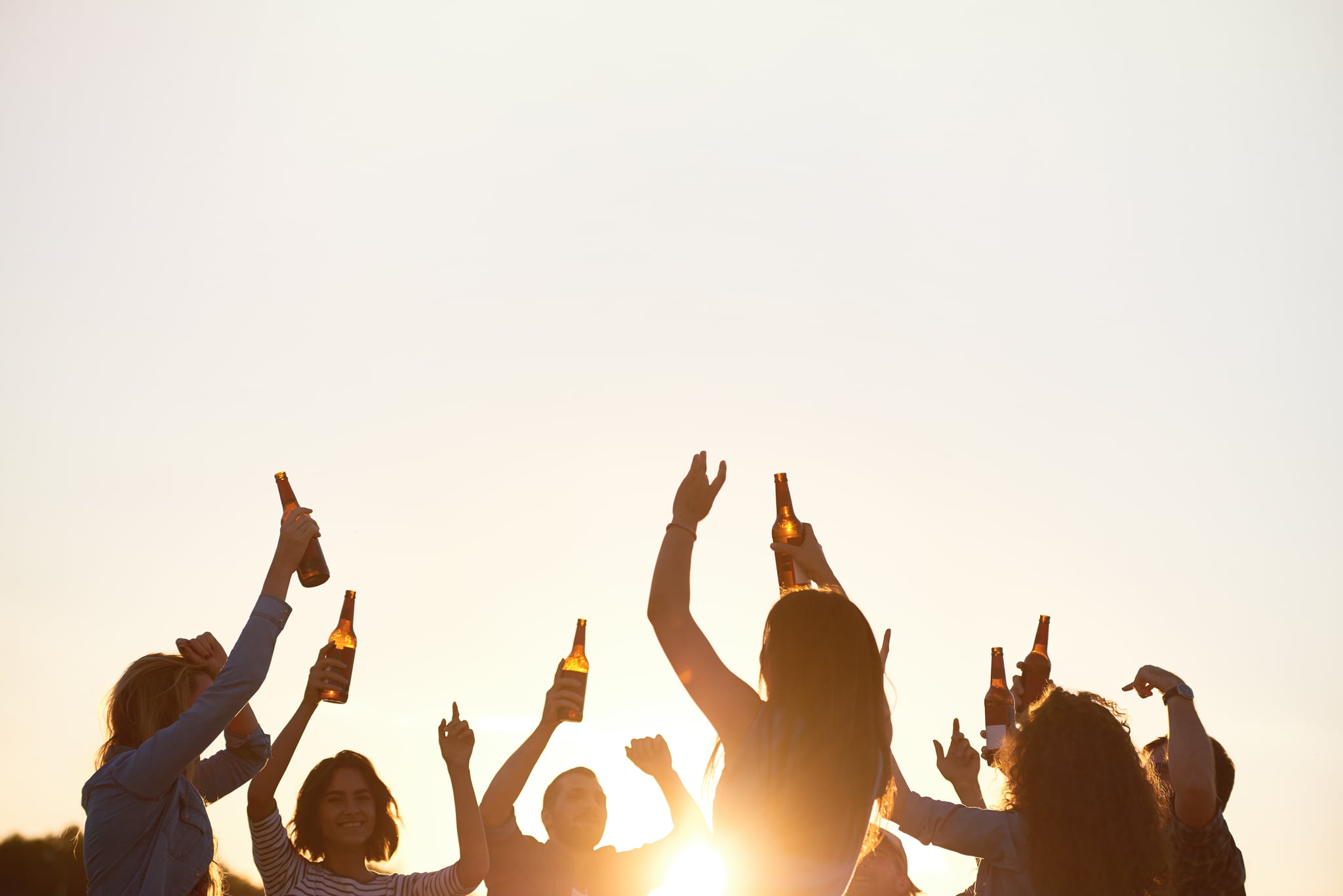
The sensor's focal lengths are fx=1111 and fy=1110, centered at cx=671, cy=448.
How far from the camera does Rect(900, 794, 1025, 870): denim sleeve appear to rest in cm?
403

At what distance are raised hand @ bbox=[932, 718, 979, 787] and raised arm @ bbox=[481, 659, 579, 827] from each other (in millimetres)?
1845

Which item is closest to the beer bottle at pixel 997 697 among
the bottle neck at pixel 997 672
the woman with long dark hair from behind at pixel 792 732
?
the bottle neck at pixel 997 672

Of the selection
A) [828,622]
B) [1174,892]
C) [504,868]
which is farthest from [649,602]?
[504,868]

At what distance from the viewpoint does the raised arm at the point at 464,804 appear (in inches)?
191

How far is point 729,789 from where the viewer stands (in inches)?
119

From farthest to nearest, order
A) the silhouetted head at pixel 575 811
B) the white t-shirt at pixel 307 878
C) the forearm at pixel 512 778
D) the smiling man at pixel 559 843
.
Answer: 1. the silhouetted head at pixel 575 811
2. the smiling man at pixel 559 843
3. the forearm at pixel 512 778
4. the white t-shirt at pixel 307 878

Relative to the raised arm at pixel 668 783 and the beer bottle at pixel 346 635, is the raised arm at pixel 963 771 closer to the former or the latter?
the raised arm at pixel 668 783

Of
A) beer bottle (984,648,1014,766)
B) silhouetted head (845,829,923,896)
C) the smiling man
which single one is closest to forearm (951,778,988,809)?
silhouetted head (845,829,923,896)

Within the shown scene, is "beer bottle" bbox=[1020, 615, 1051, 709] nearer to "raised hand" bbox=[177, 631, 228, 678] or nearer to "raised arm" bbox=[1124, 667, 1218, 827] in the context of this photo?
"raised arm" bbox=[1124, 667, 1218, 827]

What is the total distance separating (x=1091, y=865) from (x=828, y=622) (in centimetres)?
155

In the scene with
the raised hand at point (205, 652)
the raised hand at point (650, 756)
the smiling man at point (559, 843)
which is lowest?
the smiling man at point (559, 843)

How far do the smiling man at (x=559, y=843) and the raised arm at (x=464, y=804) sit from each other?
9.7 inches

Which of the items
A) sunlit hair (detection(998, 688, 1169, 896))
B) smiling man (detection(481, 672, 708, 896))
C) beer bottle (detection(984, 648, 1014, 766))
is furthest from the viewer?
beer bottle (detection(984, 648, 1014, 766))

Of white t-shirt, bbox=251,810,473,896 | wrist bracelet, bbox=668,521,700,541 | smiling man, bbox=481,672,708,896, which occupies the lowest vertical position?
white t-shirt, bbox=251,810,473,896
